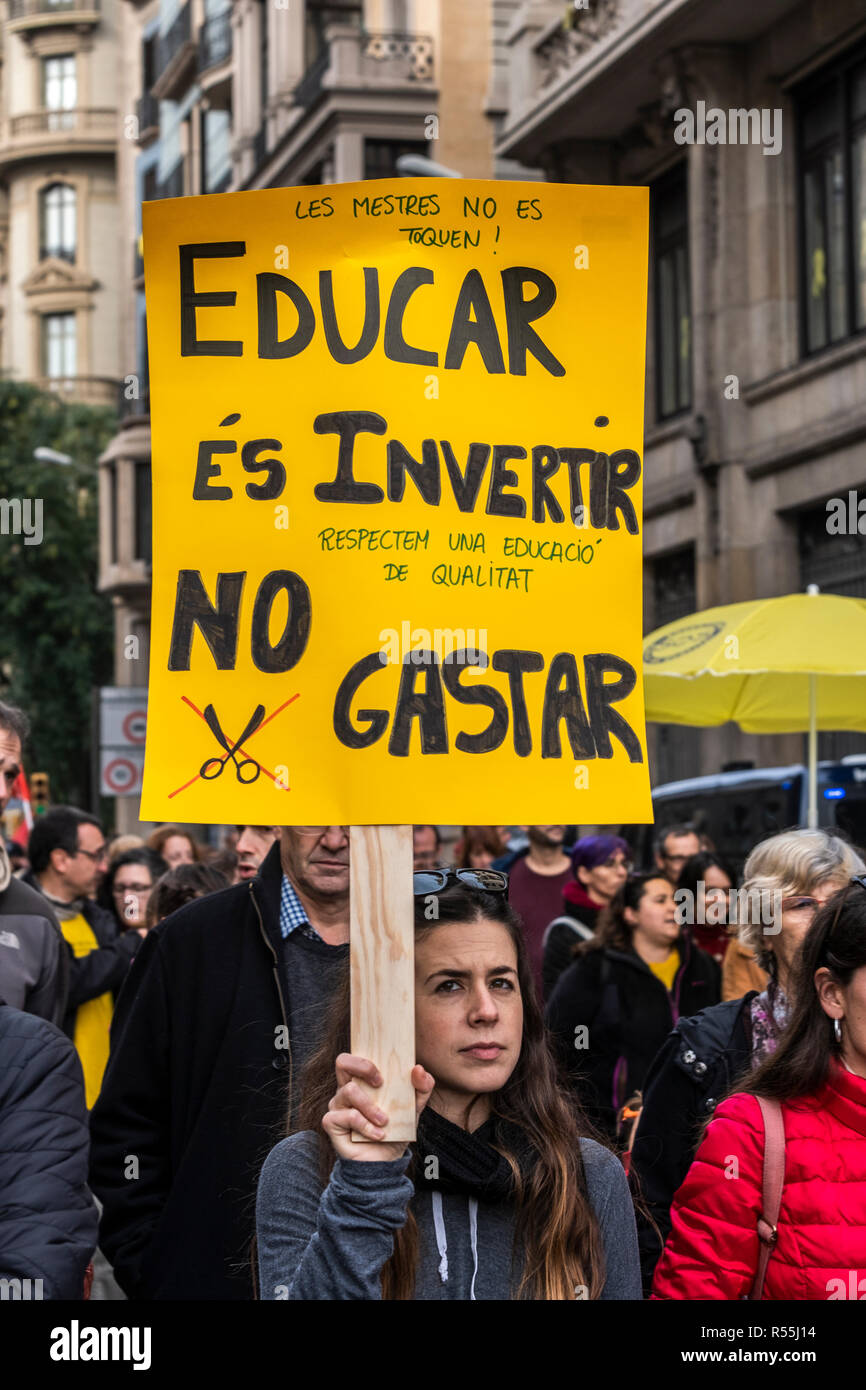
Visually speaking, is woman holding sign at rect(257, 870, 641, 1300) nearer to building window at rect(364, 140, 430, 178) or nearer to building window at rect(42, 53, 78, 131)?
building window at rect(364, 140, 430, 178)

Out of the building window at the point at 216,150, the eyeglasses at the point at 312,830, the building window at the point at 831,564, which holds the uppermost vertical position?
the building window at the point at 216,150

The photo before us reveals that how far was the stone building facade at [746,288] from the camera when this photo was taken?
18266mm

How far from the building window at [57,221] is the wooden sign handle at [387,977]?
64.8 meters

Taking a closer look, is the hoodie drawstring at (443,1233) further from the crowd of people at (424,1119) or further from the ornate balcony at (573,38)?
the ornate balcony at (573,38)

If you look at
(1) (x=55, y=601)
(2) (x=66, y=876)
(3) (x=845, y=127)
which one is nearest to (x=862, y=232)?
(3) (x=845, y=127)

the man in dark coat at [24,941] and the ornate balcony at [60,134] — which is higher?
the ornate balcony at [60,134]

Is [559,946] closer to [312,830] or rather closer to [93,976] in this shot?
[93,976]

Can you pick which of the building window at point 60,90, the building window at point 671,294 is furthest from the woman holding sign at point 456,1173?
the building window at point 60,90

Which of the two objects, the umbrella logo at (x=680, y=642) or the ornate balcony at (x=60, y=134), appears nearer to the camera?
the umbrella logo at (x=680, y=642)

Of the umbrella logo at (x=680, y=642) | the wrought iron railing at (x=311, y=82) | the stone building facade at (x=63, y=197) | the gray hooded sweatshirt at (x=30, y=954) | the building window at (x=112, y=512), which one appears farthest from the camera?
the stone building facade at (x=63, y=197)

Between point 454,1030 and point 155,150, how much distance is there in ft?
150

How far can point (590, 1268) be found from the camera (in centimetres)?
311

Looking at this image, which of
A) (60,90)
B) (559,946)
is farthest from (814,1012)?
(60,90)
